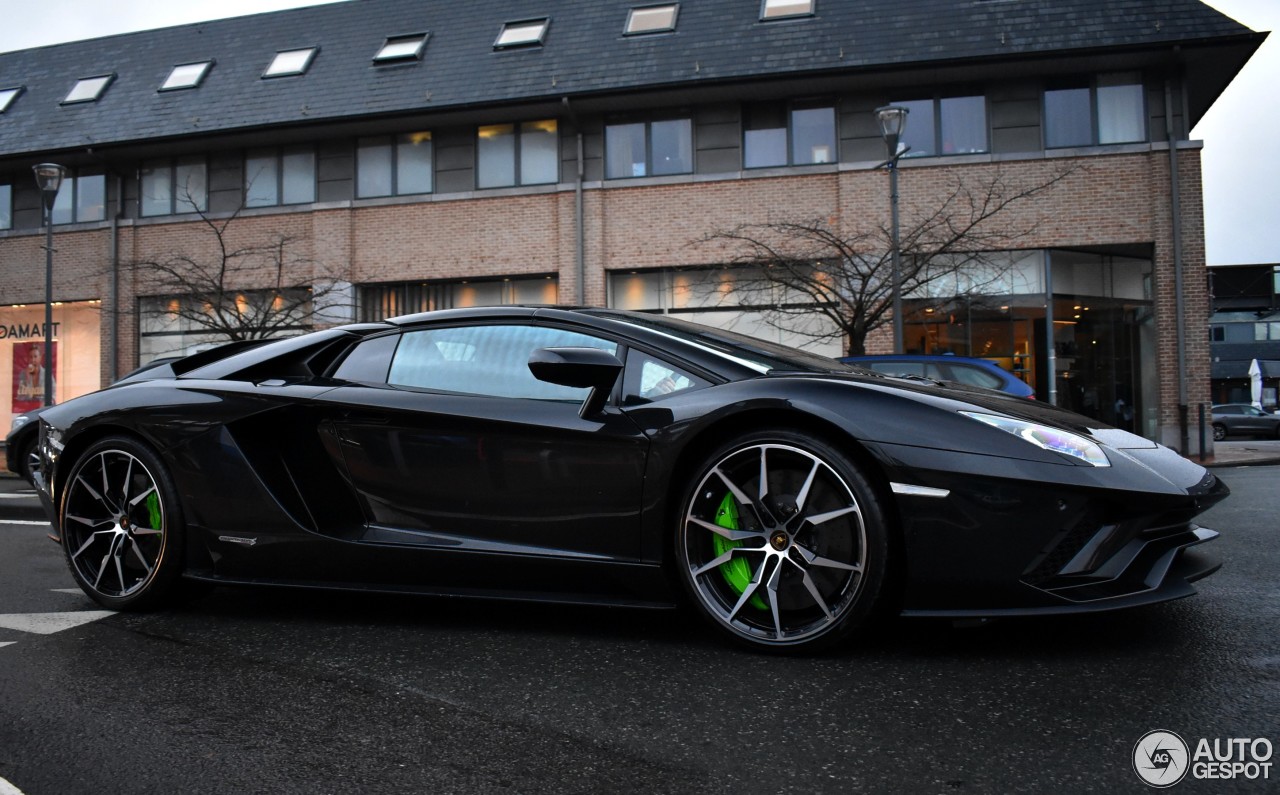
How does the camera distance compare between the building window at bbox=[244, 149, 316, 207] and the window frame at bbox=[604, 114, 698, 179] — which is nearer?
the window frame at bbox=[604, 114, 698, 179]

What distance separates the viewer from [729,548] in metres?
2.81

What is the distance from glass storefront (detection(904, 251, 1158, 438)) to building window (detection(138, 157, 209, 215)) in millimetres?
15094

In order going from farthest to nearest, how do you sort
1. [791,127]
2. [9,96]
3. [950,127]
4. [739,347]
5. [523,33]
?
1. [9,96]
2. [523,33]
3. [791,127]
4. [950,127]
5. [739,347]

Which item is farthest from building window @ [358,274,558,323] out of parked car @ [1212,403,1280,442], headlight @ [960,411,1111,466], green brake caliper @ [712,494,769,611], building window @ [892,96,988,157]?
parked car @ [1212,403,1280,442]

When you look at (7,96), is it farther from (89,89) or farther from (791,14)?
(791,14)

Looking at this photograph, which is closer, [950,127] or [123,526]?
[123,526]

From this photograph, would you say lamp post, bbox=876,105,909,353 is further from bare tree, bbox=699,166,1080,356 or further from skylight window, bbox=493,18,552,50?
skylight window, bbox=493,18,552,50

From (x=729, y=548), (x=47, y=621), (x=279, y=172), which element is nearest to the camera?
(x=729, y=548)

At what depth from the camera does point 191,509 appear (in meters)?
3.53

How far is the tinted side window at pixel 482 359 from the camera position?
3208 mm

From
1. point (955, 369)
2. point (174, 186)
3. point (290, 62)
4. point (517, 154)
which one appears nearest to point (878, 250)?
point (517, 154)

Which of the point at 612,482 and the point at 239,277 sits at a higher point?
the point at 239,277

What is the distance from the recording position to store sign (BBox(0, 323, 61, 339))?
879 inches
